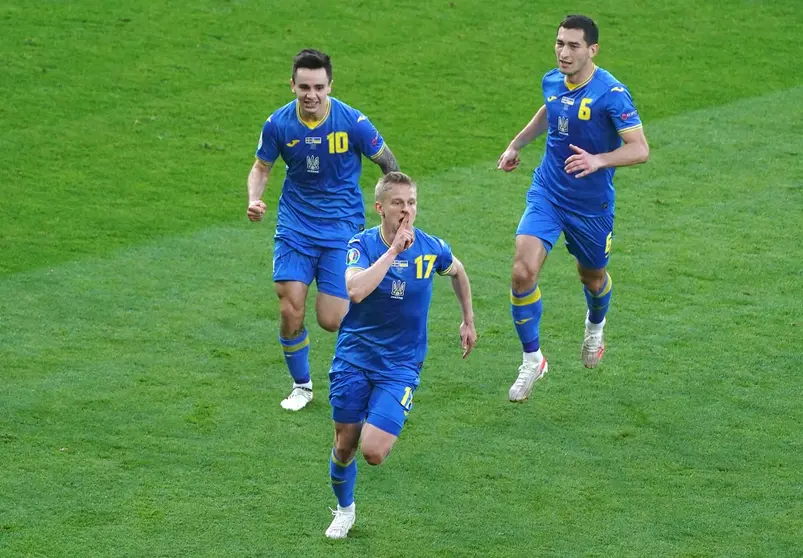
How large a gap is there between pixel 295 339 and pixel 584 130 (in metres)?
2.38

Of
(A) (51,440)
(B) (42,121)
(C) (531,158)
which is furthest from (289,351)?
(B) (42,121)

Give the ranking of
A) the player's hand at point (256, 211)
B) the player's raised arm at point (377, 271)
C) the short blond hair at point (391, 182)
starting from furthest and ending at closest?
1. the player's hand at point (256, 211)
2. the short blond hair at point (391, 182)
3. the player's raised arm at point (377, 271)

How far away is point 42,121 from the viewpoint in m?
14.6

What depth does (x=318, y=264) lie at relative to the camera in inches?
348

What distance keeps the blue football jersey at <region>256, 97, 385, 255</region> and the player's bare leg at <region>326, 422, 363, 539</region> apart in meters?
2.08

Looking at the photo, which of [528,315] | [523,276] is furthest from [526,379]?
[523,276]

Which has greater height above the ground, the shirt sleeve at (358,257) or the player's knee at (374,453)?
the shirt sleeve at (358,257)

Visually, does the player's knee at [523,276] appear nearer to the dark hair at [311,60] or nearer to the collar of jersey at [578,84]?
the collar of jersey at [578,84]

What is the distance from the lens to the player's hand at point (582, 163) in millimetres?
7703

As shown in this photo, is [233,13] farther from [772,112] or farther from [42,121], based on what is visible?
[772,112]

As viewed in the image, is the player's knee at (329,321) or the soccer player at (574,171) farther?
the player's knee at (329,321)

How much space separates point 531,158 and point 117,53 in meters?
5.79

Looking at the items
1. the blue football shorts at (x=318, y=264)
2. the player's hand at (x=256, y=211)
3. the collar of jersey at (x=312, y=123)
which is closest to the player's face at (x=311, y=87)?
the collar of jersey at (x=312, y=123)

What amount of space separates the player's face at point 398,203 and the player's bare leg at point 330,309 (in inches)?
87.3
